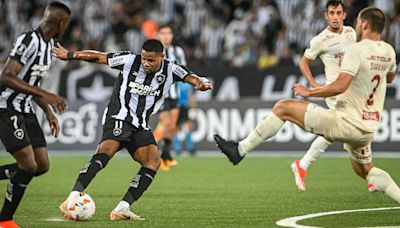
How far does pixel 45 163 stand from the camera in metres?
9.29

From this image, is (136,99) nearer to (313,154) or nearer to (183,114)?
(313,154)

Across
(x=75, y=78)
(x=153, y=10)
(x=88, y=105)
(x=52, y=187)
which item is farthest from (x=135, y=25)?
(x=52, y=187)

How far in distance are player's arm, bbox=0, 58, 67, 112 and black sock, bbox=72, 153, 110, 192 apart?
1279 millimetres

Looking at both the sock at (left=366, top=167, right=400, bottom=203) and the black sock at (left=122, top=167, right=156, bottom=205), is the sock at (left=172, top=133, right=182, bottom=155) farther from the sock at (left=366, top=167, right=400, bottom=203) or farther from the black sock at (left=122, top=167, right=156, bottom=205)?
the sock at (left=366, top=167, right=400, bottom=203)

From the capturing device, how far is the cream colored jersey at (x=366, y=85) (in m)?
9.41

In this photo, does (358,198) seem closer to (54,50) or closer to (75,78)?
(54,50)

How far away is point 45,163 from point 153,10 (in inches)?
720

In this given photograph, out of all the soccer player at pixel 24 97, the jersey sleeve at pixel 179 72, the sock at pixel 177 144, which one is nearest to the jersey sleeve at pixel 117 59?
the jersey sleeve at pixel 179 72

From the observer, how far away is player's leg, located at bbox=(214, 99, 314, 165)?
9.72 meters

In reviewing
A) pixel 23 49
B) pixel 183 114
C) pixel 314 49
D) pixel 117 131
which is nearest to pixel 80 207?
pixel 117 131

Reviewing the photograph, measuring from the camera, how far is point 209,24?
25531mm

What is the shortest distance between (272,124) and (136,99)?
4.99ft

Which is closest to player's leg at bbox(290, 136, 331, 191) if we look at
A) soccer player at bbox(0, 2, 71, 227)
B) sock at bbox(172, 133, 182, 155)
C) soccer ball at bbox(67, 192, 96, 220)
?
soccer ball at bbox(67, 192, 96, 220)

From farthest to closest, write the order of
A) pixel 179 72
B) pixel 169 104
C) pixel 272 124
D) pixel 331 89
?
pixel 169 104 < pixel 179 72 < pixel 272 124 < pixel 331 89
